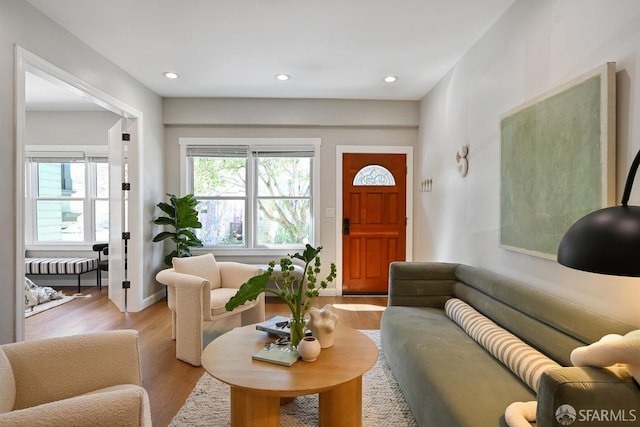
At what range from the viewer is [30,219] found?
17.2ft

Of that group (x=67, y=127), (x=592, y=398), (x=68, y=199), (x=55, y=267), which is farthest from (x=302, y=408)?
(x=67, y=127)

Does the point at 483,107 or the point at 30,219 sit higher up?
the point at 483,107

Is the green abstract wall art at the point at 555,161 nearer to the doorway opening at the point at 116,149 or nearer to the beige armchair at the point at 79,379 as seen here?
the beige armchair at the point at 79,379

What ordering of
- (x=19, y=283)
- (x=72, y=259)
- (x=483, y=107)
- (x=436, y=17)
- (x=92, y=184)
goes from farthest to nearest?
1. (x=92, y=184)
2. (x=72, y=259)
3. (x=483, y=107)
4. (x=436, y=17)
5. (x=19, y=283)

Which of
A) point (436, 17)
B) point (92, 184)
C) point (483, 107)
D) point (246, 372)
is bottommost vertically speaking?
point (246, 372)

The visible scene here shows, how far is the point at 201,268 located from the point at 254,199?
1688 millimetres

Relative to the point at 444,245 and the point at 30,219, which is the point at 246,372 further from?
the point at 30,219

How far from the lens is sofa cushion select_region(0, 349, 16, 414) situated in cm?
127

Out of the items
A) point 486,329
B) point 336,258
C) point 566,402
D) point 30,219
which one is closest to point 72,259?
point 30,219

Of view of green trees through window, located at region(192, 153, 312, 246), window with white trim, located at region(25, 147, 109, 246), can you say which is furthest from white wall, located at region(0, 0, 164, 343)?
window with white trim, located at region(25, 147, 109, 246)

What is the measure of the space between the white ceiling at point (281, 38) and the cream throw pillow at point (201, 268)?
6.45 ft

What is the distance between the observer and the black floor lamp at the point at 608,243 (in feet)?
3.19

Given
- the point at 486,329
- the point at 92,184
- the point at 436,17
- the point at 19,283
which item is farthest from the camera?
the point at 92,184

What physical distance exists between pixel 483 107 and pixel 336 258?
2.70 m
